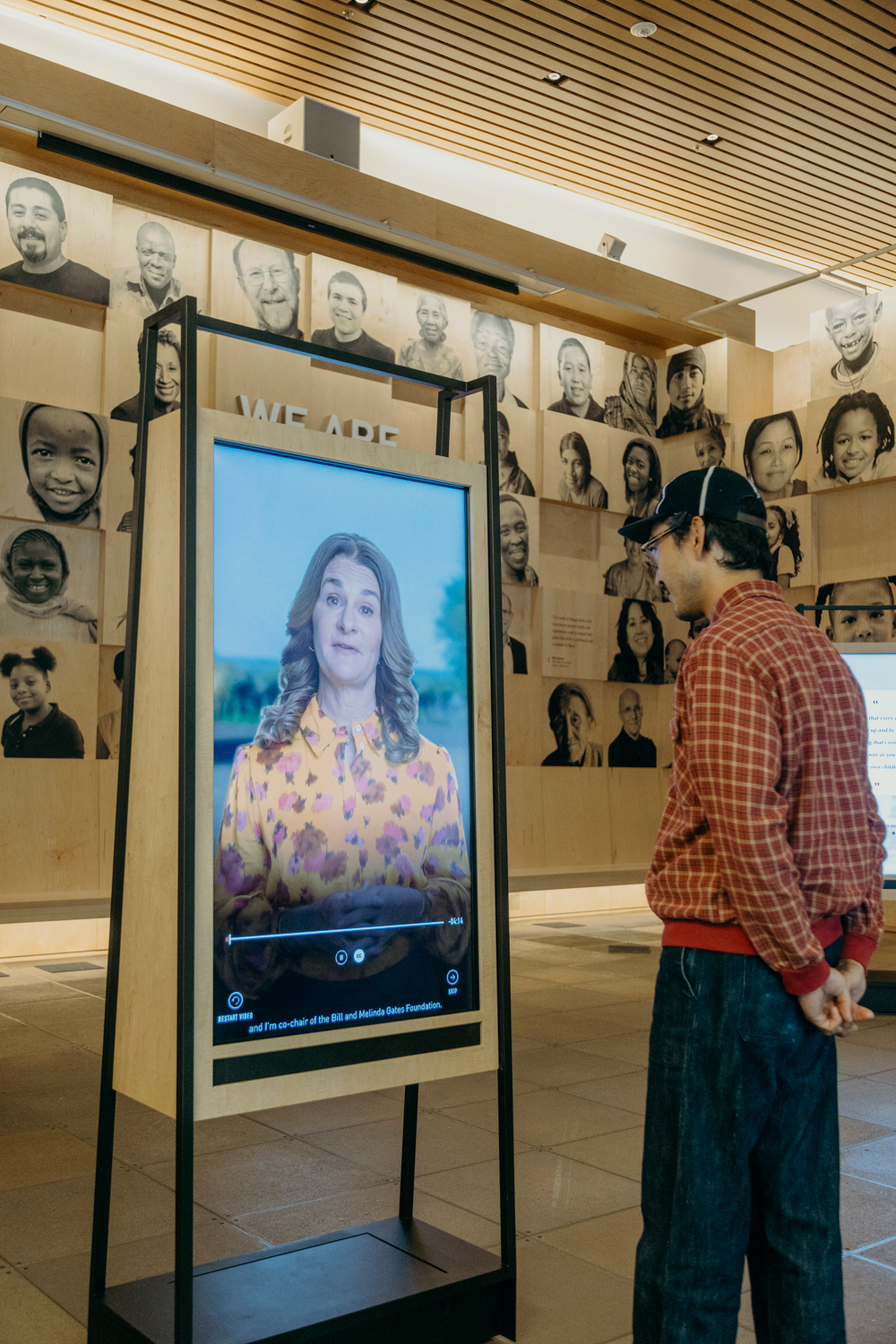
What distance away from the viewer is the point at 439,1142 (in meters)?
4.55

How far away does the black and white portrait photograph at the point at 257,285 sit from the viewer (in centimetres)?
952

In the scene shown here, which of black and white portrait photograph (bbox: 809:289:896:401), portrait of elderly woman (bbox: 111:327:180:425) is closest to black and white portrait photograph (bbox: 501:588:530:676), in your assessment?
black and white portrait photograph (bbox: 809:289:896:401)

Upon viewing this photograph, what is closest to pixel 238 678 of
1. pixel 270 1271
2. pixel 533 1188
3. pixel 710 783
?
pixel 710 783

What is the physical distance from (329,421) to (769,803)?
8178mm

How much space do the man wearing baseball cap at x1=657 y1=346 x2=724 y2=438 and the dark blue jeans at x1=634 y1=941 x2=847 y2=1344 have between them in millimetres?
10597

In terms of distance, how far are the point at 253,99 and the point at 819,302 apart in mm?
7151

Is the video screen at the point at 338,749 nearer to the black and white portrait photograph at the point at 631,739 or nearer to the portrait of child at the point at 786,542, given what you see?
the portrait of child at the point at 786,542

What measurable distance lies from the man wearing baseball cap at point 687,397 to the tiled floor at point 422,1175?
729 centimetres

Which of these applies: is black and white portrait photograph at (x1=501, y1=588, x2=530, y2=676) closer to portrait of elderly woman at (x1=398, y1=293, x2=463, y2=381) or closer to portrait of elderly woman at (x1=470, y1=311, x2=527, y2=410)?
portrait of elderly woman at (x1=470, y1=311, x2=527, y2=410)

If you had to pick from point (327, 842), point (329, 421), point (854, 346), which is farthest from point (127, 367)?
point (327, 842)

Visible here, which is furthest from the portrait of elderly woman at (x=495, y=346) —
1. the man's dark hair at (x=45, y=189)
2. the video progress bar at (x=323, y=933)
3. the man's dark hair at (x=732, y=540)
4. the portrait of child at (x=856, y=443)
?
the man's dark hair at (x=732, y=540)

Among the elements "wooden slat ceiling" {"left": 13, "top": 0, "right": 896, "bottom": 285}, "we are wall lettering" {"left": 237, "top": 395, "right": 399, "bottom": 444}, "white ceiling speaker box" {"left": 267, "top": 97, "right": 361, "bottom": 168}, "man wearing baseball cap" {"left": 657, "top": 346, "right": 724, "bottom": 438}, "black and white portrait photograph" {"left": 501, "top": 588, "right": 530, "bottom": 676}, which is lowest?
"black and white portrait photograph" {"left": 501, "top": 588, "right": 530, "bottom": 676}

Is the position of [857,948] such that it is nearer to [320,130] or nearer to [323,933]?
[323,933]

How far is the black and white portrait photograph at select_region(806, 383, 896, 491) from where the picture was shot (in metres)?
10.5
